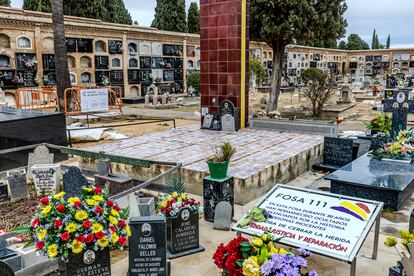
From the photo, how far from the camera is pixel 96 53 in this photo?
78.9 ft

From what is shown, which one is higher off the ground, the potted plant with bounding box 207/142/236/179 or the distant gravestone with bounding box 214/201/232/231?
the potted plant with bounding box 207/142/236/179

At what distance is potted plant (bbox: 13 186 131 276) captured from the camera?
362 centimetres

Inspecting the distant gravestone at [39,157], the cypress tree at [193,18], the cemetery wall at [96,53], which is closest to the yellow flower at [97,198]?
the distant gravestone at [39,157]

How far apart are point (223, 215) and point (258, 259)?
2382mm

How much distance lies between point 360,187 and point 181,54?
81.0ft

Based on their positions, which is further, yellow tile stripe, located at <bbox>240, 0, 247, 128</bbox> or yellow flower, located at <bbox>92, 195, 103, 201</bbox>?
→ yellow tile stripe, located at <bbox>240, 0, 247, 128</bbox>

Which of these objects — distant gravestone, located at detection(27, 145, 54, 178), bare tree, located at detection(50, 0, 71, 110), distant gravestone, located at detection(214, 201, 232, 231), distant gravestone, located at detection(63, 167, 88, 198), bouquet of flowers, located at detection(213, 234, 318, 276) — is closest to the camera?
bouquet of flowers, located at detection(213, 234, 318, 276)

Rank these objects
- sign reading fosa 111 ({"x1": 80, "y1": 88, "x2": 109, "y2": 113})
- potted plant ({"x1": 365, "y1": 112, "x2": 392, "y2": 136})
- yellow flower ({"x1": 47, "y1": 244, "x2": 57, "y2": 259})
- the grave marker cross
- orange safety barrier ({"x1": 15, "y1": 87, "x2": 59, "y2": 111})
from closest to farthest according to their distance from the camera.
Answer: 1. yellow flower ({"x1": 47, "y1": 244, "x2": 57, "y2": 259})
2. the grave marker cross
3. potted plant ({"x1": 365, "y1": 112, "x2": 392, "y2": 136})
4. sign reading fosa 111 ({"x1": 80, "y1": 88, "x2": 109, "y2": 113})
5. orange safety barrier ({"x1": 15, "y1": 87, "x2": 59, "y2": 111})

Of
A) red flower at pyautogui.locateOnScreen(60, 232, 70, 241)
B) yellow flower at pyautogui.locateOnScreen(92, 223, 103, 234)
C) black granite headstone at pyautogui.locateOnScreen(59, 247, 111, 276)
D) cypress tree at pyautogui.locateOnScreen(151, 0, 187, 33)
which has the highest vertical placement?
cypress tree at pyautogui.locateOnScreen(151, 0, 187, 33)

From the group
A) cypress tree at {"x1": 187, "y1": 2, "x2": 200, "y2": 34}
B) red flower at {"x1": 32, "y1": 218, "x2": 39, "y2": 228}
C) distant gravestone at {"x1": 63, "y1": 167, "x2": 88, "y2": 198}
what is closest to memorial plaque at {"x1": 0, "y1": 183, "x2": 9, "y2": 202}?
distant gravestone at {"x1": 63, "y1": 167, "x2": 88, "y2": 198}

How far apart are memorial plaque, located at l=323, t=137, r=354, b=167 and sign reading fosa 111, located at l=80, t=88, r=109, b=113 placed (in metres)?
9.68

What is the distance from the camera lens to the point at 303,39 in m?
17.8

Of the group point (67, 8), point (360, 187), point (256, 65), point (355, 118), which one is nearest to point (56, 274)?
point (360, 187)

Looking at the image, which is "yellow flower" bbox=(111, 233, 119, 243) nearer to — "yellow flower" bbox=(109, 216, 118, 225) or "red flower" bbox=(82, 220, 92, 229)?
"yellow flower" bbox=(109, 216, 118, 225)
